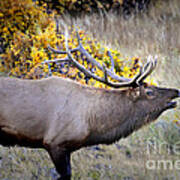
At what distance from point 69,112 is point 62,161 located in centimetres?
50

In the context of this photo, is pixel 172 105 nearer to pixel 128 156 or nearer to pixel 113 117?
pixel 113 117

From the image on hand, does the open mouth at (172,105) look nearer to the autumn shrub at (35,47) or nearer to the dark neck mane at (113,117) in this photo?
the dark neck mane at (113,117)

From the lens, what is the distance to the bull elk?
355cm

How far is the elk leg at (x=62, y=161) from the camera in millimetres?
3555

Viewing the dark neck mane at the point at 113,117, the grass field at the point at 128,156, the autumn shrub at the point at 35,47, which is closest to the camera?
the dark neck mane at the point at 113,117

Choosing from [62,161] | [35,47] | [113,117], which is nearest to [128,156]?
[113,117]

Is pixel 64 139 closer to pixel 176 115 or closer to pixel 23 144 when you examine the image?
pixel 23 144

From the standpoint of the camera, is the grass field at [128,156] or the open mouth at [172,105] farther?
the grass field at [128,156]

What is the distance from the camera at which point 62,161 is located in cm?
362

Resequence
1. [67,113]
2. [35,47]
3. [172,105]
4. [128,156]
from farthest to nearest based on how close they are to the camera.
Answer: [35,47] → [128,156] → [172,105] → [67,113]

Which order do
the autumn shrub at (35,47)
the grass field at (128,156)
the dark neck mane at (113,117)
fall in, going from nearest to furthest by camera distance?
1. the dark neck mane at (113,117)
2. the grass field at (128,156)
3. the autumn shrub at (35,47)

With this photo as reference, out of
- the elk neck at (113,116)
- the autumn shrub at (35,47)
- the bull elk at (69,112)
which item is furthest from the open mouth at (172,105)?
the autumn shrub at (35,47)

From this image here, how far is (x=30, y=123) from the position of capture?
11.7ft

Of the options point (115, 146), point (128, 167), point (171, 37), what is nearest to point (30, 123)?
point (128, 167)
